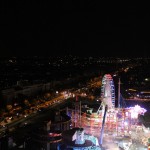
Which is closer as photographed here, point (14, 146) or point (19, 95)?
point (14, 146)

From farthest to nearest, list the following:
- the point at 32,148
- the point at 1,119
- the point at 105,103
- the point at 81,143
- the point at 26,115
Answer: the point at 26,115 < the point at 1,119 < the point at 105,103 < the point at 81,143 < the point at 32,148

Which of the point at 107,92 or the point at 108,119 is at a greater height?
the point at 107,92

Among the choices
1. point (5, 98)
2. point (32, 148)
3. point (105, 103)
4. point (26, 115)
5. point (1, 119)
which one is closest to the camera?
point (32, 148)

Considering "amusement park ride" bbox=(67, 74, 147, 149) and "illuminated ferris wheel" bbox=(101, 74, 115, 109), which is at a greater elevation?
"illuminated ferris wheel" bbox=(101, 74, 115, 109)

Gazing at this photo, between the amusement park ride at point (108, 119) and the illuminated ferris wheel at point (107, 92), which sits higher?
the illuminated ferris wheel at point (107, 92)

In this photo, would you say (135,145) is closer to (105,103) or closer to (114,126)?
(114,126)

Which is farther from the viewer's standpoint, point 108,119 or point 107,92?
point 107,92

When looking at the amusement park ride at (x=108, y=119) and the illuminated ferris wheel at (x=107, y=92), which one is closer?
the amusement park ride at (x=108, y=119)

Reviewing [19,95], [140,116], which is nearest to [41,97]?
[19,95]

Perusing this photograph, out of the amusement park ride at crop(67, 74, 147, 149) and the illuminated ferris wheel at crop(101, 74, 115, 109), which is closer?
the amusement park ride at crop(67, 74, 147, 149)

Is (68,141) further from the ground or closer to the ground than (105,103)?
closer to the ground
